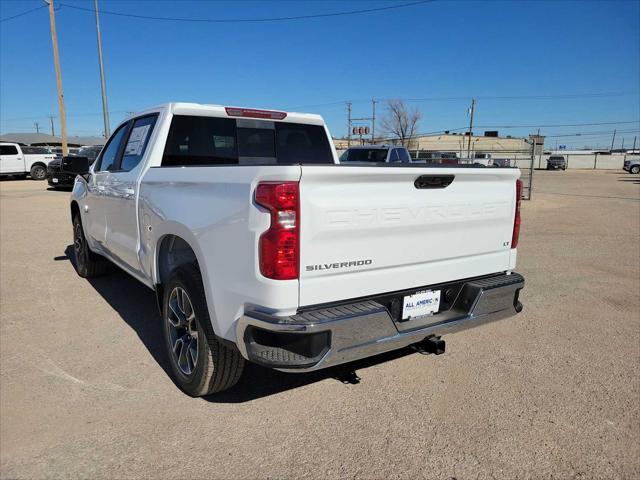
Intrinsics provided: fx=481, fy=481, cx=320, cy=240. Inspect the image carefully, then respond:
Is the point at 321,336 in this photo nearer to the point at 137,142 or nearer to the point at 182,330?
the point at 182,330

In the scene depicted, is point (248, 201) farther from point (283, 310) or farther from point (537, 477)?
point (537, 477)

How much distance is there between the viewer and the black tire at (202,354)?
2.96 meters

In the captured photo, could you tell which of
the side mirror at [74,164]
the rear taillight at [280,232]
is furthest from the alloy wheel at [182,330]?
the side mirror at [74,164]

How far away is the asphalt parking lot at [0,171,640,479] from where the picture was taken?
8.64ft

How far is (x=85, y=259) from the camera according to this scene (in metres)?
6.21

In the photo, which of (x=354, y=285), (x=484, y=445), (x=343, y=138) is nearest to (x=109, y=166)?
(x=354, y=285)

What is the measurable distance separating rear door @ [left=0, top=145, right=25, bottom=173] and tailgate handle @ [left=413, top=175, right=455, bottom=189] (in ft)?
97.0

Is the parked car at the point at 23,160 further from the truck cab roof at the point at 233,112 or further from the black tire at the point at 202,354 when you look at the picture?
the black tire at the point at 202,354

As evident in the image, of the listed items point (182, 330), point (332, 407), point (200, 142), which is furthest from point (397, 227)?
point (200, 142)

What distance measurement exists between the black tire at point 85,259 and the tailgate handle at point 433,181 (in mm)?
4715

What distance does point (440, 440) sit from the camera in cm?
286

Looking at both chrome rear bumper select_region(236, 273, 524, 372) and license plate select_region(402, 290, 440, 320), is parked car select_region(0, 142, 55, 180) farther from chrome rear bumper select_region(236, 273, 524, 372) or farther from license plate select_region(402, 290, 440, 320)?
license plate select_region(402, 290, 440, 320)

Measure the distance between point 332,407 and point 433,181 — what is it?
162 cm

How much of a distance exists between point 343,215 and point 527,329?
3.03 metres
